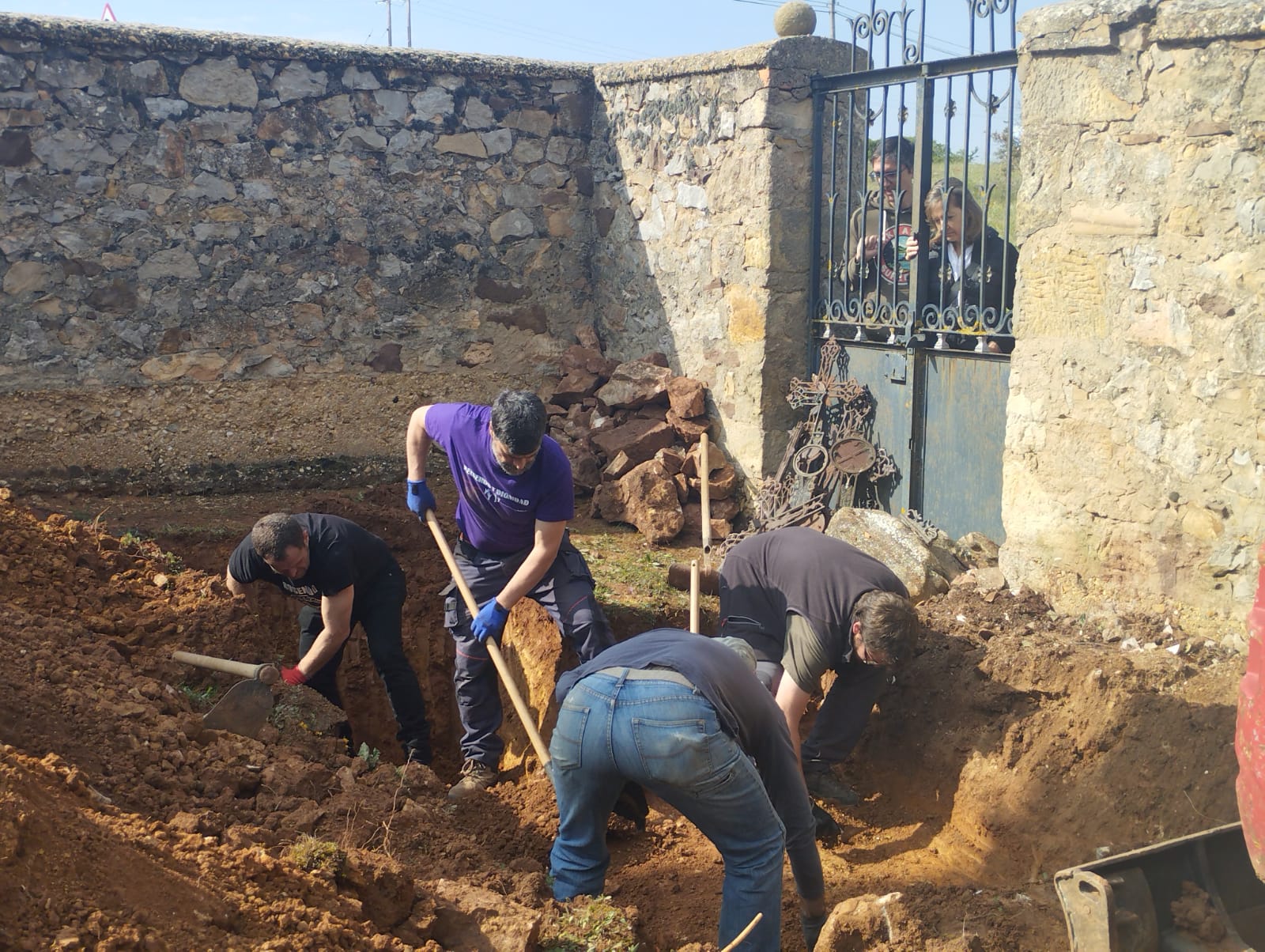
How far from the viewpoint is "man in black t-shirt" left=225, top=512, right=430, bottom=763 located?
4941 millimetres

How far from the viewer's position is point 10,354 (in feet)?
23.0

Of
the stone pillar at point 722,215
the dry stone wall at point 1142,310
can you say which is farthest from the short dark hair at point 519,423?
the stone pillar at point 722,215

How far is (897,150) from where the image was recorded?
6352 mm

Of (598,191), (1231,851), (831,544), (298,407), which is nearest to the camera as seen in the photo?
(1231,851)

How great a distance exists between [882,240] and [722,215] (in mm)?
1338

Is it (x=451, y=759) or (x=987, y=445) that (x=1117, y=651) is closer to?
(x=987, y=445)

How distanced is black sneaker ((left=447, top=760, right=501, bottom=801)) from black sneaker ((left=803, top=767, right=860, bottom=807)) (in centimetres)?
144

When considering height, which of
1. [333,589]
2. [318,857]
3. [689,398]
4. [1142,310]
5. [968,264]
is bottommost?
[318,857]

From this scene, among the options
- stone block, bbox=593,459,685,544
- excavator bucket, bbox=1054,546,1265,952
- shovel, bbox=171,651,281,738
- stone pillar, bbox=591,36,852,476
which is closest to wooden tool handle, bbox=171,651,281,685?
shovel, bbox=171,651,281,738

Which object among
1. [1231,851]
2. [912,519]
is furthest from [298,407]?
[1231,851]

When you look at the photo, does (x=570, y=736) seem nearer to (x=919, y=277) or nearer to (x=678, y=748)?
(x=678, y=748)

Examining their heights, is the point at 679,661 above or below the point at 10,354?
below

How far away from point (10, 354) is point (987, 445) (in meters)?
6.00

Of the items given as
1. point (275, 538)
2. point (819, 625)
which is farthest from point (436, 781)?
point (819, 625)
